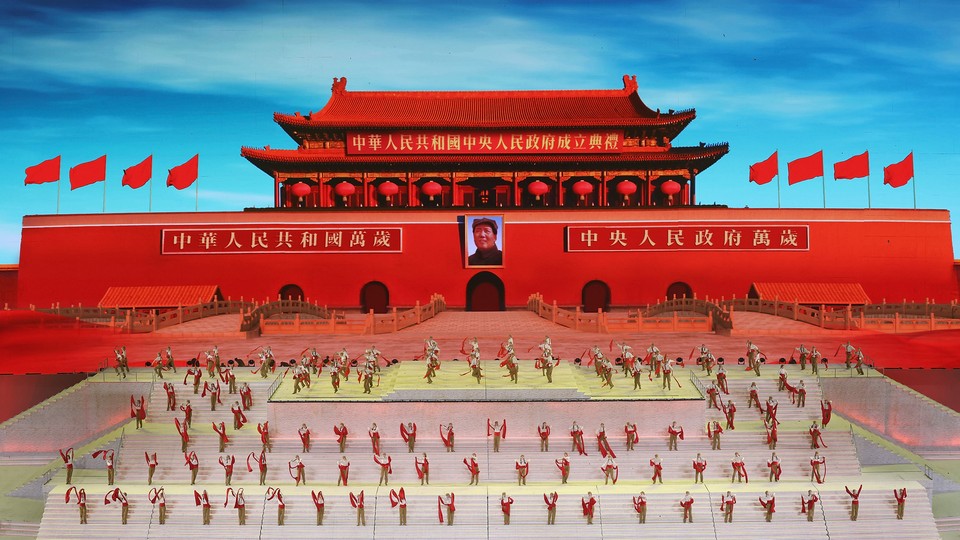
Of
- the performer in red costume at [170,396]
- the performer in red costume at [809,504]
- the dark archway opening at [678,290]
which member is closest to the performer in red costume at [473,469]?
the performer in red costume at [809,504]

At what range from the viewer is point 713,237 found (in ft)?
107

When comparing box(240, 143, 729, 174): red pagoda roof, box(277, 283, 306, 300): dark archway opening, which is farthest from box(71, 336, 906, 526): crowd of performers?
box(240, 143, 729, 174): red pagoda roof

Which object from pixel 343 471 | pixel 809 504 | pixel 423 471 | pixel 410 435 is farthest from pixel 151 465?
pixel 809 504

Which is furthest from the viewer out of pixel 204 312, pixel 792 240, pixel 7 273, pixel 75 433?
pixel 7 273

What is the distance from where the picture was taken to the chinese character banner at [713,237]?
3262 cm

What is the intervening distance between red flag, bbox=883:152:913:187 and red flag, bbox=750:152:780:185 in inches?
169

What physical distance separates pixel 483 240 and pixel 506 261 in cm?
129

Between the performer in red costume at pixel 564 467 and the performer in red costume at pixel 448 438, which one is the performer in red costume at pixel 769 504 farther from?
the performer in red costume at pixel 448 438

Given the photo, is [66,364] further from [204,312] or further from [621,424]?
[621,424]

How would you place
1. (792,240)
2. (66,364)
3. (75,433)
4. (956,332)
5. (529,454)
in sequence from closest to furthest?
(529,454) → (75,433) → (66,364) → (956,332) → (792,240)

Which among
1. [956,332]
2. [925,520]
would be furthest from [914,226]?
[925,520]

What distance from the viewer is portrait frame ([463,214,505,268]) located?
1291 inches

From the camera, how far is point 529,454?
1602 cm

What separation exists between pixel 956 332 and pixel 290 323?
64.0ft
